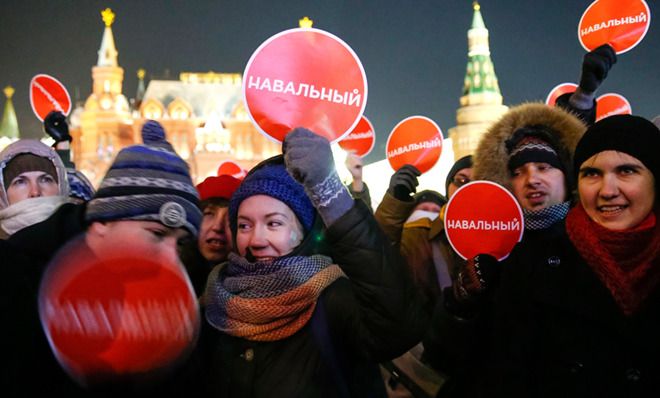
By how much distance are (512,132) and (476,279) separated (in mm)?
989

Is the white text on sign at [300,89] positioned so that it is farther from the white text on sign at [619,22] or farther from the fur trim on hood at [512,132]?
the white text on sign at [619,22]

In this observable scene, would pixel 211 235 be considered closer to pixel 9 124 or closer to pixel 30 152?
pixel 30 152

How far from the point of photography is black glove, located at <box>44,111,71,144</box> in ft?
17.3

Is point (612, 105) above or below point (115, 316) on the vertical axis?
above

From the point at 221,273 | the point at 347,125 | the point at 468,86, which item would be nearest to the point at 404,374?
the point at 221,273

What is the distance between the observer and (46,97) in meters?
6.18

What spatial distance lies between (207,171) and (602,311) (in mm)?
46272

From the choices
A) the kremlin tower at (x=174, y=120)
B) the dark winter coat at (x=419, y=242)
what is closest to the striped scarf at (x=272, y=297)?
the dark winter coat at (x=419, y=242)

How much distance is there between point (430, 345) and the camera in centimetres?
242

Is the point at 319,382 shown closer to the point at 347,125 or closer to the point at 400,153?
the point at 347,125

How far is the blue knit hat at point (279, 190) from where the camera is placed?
213cm

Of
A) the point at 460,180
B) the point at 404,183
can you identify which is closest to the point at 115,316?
the point at 404,183

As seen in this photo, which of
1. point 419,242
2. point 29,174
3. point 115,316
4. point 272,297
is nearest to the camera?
point 115,316

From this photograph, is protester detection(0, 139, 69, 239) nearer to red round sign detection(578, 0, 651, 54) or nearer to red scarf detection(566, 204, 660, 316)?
red scarf detection(566, 204, 660, 316)
